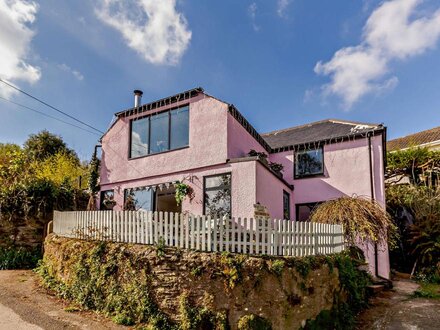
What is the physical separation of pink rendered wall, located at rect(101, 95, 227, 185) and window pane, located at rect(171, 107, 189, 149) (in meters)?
0.28

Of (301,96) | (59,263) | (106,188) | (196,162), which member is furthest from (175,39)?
(59,263)

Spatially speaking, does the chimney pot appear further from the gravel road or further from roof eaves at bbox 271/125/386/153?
the gravel road

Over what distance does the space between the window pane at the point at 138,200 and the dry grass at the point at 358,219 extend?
23.3 ft

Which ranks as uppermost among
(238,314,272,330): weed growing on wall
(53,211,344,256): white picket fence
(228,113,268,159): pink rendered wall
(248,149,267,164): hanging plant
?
(228,113,268,159): pink rendered wall

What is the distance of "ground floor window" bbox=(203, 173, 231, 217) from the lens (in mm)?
10898

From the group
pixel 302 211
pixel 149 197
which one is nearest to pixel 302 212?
pixel 302 211

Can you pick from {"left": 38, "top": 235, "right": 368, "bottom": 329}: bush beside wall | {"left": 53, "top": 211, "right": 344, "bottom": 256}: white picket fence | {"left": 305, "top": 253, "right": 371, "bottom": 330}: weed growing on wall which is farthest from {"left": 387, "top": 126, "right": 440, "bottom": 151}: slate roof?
{"left": 38, "top": 235, "right": 368, "bottom": 329}: bush beside wall

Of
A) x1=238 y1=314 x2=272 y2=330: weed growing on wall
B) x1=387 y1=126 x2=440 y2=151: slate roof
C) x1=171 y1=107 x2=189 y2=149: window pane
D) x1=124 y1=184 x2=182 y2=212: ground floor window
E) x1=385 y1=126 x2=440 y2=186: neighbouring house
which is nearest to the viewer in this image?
x1=238 y1=314 x2=272 y2=330: weed growing on wall

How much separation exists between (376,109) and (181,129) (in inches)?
456

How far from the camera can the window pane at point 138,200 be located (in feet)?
42.3

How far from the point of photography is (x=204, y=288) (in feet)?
21.1

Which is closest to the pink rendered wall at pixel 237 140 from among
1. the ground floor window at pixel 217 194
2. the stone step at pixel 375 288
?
the ground floor window at pixel 217 194

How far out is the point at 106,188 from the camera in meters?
14.4

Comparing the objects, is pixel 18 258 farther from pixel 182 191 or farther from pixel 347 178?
pixel 347 178
